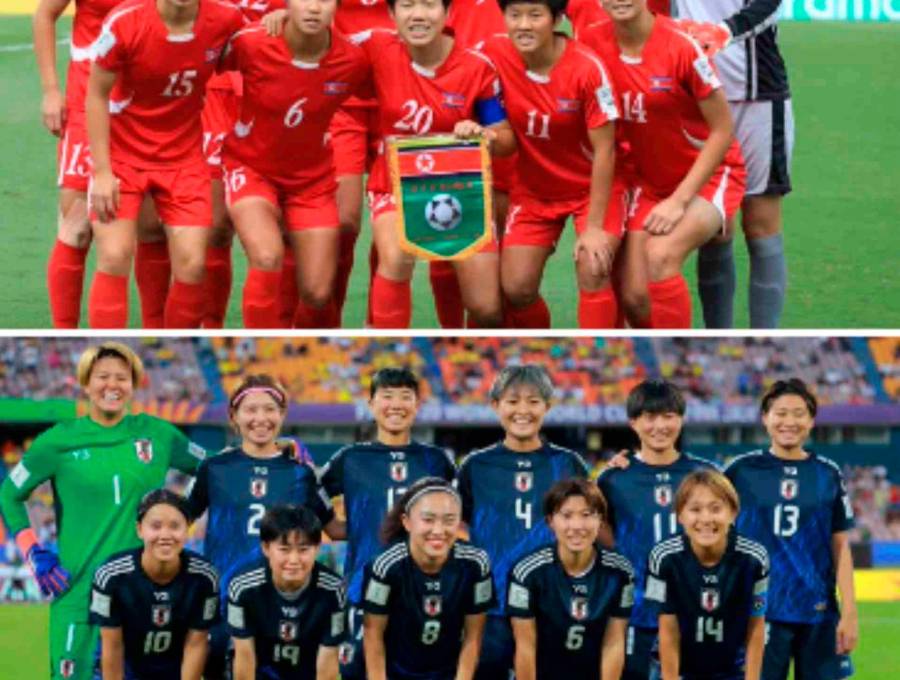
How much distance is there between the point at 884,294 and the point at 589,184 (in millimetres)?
2399

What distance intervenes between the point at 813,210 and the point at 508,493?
4.92 m

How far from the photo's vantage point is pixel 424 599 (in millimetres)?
5945

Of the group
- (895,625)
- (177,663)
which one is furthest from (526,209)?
(895,625)

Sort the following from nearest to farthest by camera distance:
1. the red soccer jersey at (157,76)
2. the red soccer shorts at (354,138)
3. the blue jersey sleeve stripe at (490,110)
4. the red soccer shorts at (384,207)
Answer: the red soccer jersey at (157,76) → the blue jersey sleeve stripe at (490,110) → the red soccer shorts at (384,207) → the red soccer shorts at (354,138)

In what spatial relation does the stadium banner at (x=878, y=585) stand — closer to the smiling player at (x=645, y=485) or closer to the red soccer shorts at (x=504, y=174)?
the red soccer shorts at (x=504, y=174)

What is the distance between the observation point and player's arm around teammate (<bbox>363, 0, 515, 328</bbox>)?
23.0 feet

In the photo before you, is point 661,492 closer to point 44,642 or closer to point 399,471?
point 399,471

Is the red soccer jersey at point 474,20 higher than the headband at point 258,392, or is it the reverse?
the red soccer jersey at point 474,20

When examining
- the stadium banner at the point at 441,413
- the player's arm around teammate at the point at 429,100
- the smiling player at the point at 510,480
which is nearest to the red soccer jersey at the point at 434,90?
the player's arm around teammate at the point at 429,100

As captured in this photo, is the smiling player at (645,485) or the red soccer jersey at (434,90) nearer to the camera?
the smiling player at (645,485)

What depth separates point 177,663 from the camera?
6062mm

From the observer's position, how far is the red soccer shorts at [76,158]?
7395 mm

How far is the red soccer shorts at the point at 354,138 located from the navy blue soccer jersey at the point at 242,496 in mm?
1815

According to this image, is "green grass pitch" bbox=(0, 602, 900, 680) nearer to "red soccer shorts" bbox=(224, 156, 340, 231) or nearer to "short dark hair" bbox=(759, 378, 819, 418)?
"red soccer shorts" bbox=(224, 156, 340, 231)
